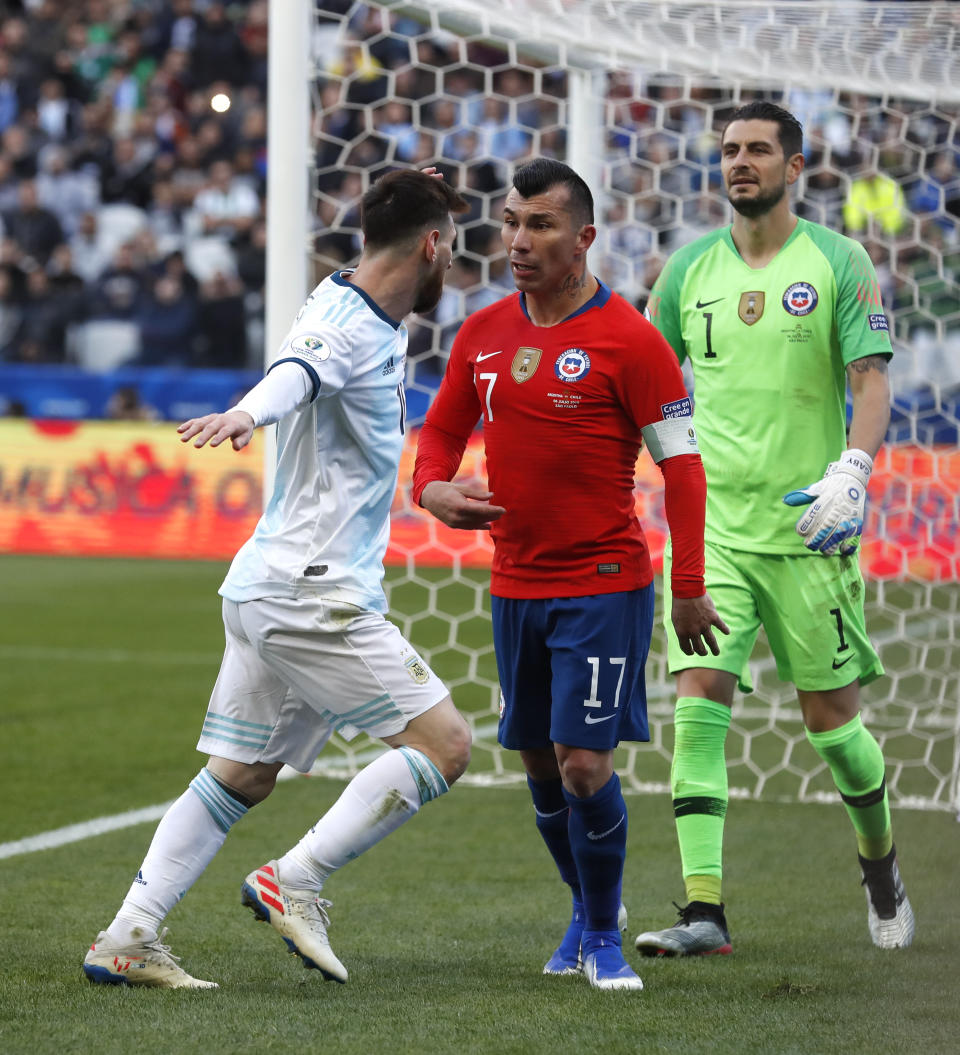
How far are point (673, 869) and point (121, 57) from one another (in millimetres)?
17690

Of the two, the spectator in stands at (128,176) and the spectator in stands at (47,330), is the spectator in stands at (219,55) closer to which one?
the spectator in stands at (128,176)

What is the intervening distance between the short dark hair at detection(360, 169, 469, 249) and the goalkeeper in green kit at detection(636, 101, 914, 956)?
1.14m

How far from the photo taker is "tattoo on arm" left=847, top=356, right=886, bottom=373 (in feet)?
14.8

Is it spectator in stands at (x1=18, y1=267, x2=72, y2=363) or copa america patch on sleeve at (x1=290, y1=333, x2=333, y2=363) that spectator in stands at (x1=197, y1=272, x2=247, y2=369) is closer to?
spectator in stands at (x1=18, y1=267, x2=72, y2=363)

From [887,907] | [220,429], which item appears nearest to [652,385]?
[220,429]

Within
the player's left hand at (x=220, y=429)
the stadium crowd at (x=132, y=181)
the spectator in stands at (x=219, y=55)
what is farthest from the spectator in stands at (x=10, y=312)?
the player's left hand at (x=220, y=429)

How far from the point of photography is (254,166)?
62.1 feet

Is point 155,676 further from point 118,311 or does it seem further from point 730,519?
point 118,311

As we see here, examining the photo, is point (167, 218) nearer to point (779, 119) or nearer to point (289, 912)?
point (779, 119)

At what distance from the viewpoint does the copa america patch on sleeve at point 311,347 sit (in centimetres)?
355

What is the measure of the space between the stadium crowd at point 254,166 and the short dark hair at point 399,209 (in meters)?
3.25

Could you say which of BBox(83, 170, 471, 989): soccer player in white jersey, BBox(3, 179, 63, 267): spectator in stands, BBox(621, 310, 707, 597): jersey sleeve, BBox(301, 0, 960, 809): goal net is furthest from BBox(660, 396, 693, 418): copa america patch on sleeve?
BBox(3, 179, 63, 267): spectator in stands

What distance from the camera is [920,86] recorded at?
6836 mm

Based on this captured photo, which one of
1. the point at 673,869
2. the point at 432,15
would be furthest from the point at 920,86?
the point at 673,869
